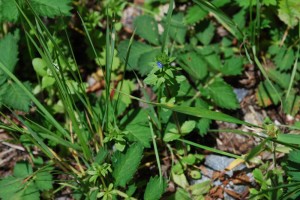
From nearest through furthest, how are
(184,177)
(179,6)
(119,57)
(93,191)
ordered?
(93,191), (184,177), (119,57), (179,6)

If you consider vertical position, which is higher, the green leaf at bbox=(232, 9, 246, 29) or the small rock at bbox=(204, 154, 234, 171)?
the green leaf at bbox=(232, 9, 246, 29)

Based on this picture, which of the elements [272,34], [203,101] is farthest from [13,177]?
[272,34]

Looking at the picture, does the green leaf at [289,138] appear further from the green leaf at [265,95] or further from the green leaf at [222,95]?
the green leaf at [265,95]

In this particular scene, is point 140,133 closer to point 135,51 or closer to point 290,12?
point 135,51

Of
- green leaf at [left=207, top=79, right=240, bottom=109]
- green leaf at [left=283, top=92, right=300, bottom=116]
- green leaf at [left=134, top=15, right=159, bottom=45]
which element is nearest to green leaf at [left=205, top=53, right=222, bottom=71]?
green leaf at [left=207, top=79, right=240, bottom=109]

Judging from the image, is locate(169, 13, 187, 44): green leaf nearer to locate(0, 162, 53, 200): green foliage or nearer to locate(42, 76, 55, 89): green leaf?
locate(42, 76, 55, 89): green leaf

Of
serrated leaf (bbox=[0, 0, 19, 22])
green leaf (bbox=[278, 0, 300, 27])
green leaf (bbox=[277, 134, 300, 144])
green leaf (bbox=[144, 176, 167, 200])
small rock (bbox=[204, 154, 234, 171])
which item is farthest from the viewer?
green leaf (bbox=[278, 0, 300, 27])

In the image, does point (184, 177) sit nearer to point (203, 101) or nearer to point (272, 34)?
point (203, 101)

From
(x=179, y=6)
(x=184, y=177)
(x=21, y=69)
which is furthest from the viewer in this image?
(x=179, y=6)
